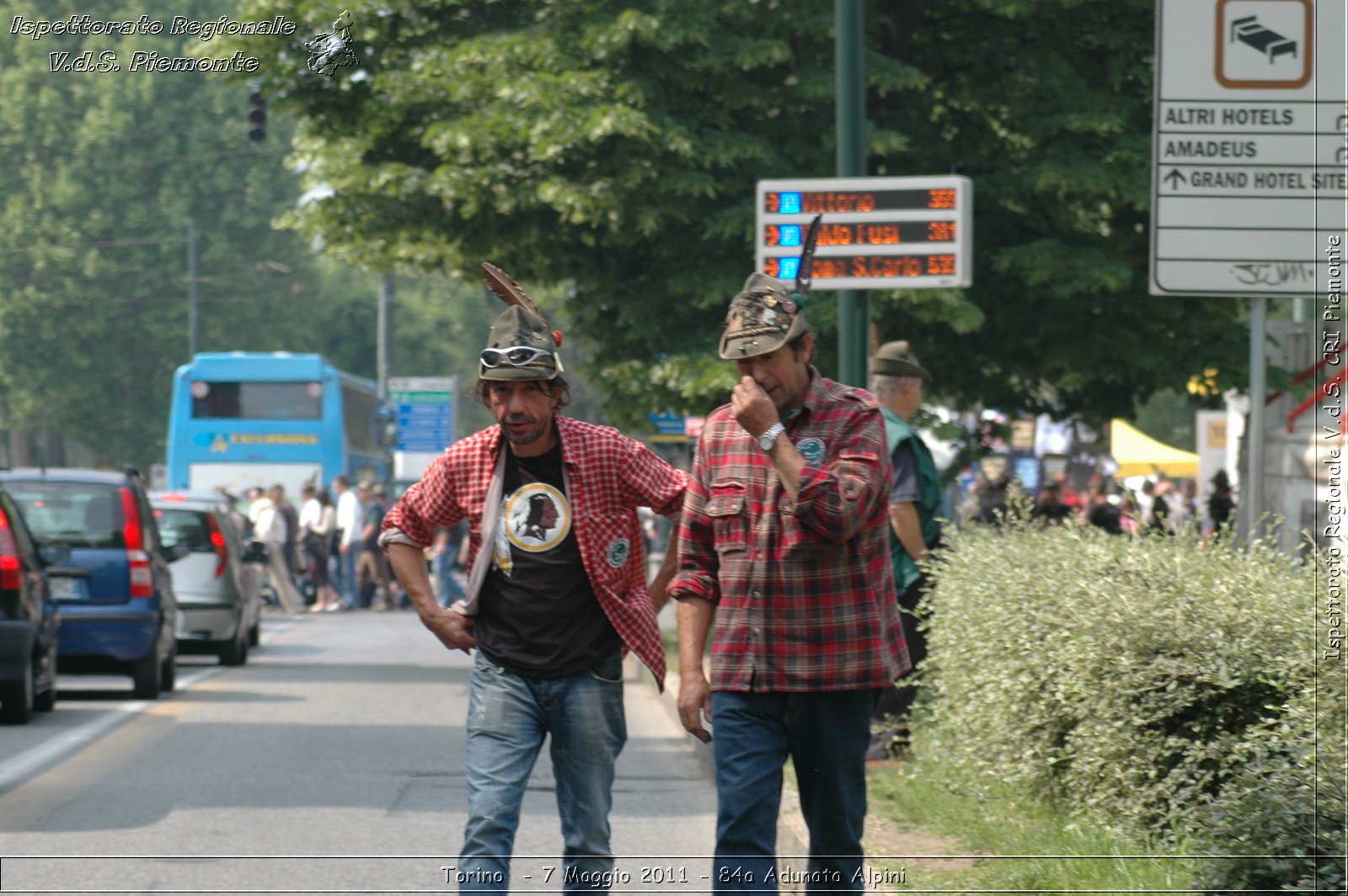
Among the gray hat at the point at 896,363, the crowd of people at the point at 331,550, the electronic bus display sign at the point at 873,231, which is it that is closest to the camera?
the gray hat at the point at 896,363

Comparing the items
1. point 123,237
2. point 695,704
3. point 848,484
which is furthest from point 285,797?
point 123,237

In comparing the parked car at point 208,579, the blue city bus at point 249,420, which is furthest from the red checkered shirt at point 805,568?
the blue city bus at point 249,420

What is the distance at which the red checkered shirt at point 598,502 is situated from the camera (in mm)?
5605

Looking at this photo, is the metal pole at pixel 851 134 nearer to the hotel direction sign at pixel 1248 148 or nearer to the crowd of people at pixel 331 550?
the hotel direction sign at pixel 1248 148

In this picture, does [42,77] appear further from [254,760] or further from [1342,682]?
[1342,682]

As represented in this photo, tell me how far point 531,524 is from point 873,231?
604 centimetres

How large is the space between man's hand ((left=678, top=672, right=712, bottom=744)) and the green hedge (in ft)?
4.43

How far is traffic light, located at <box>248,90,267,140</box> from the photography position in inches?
723

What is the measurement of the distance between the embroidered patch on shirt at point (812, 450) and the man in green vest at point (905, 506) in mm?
3713

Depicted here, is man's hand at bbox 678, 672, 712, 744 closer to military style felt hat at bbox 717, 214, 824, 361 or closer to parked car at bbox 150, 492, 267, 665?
military style felt hat at bbox 717, 214, 824, 361

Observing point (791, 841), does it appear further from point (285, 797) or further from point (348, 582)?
point (348, 582)

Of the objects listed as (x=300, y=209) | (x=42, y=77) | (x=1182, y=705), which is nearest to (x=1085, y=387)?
(x=300, y=209)

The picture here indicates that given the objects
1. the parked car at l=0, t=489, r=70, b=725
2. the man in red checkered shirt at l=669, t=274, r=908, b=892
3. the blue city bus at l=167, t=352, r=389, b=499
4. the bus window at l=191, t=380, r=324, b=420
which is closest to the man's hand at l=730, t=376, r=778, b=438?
the man in red checkered shirt at l=669, t=274, r=908, b=892

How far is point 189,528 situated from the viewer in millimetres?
18859
